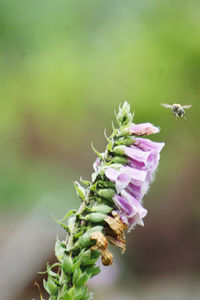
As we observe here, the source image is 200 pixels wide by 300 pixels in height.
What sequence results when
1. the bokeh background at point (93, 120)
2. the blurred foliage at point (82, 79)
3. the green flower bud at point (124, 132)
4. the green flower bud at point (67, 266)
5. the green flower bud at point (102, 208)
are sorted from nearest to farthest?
the green flower bud at point (67, 266) < the green flower bud at point (102, 208) < the green flower bud at point (124, 132) < the bokeh background at point (93, 120) < the blurred foliage at point (82, 79)

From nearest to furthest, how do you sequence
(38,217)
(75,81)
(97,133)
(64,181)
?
(38,217) < (64,181) < (97,133) < (75,81)

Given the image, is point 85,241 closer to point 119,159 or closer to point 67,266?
point 67,266

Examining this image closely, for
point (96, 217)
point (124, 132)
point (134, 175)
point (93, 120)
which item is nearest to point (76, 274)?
point (96, 217)

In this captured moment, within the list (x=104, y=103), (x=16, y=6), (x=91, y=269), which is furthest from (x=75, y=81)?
(x=91, y=269)

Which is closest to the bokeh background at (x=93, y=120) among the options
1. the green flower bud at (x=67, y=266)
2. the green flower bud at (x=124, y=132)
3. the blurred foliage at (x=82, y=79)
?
the blurred foliage at (x=82, y=79)

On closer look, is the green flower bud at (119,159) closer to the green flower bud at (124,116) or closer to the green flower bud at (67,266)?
the green flower bud at (124,116)

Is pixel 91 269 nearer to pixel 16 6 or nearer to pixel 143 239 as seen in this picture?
pixel 143 239

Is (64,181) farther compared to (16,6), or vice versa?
(16,6)
